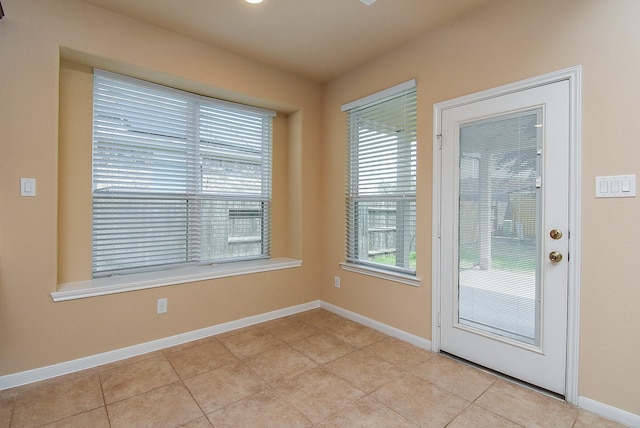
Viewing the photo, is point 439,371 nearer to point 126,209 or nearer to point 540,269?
point 540,269

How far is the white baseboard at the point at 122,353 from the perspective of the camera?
6.91ft

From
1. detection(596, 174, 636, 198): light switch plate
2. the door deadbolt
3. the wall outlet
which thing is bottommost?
the wall outlet

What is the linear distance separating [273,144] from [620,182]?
3.02 meters

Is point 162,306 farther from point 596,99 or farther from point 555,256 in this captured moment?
point 596,99

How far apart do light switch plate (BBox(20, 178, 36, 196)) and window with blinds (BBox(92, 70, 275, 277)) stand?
1.46 ft

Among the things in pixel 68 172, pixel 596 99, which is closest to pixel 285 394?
pixel 68 172

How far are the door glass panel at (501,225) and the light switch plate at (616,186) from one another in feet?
1.04

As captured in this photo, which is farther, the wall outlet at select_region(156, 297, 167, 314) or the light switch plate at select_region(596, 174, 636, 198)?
the wall outlet at select_region(156, 297, 167, 314)

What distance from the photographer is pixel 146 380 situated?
85.9 inches

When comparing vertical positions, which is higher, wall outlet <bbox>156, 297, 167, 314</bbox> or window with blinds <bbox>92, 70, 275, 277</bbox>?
window with blinds <bbox>92, 70, 275, 277</bbox>

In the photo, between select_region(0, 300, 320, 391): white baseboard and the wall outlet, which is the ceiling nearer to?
the wall outlet

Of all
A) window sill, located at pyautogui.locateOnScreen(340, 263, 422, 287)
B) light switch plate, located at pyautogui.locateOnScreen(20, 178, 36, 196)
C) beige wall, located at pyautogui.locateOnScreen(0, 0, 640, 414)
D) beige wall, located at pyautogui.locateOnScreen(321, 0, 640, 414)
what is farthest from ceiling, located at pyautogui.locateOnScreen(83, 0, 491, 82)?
window sill, located at pyautogui.locateOnScreen(340, 263, 422, 287)

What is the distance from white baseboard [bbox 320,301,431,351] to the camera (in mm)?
2706

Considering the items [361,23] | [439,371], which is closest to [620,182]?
[439,371]
